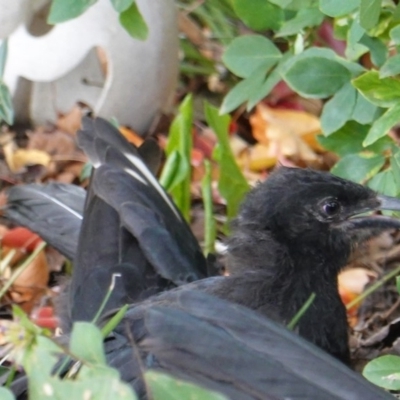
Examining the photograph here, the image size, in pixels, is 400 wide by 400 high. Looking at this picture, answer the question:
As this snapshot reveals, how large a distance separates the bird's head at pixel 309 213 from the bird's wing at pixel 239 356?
0.63 metres

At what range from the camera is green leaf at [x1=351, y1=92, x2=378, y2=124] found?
2572 millimetres

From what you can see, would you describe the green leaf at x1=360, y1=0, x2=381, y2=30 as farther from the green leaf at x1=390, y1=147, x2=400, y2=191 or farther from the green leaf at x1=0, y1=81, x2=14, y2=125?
the green leaf at x1=0, y1=81, x2=14, y2=125

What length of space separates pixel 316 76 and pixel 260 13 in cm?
27

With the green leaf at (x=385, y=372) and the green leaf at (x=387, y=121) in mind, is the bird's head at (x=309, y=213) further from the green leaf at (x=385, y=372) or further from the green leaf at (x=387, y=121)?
the green leaf at (x=385, y=372)

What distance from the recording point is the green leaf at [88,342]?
4.83 feet

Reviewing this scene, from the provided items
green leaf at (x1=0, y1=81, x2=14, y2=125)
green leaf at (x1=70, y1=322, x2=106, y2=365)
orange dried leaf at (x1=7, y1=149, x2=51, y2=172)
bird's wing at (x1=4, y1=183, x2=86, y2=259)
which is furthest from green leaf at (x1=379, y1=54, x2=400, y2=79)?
orange dried leaf at (x1=7, y1=149, x2=51, y2=172)

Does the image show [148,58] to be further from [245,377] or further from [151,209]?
[245,377]

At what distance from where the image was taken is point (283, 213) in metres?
2.54

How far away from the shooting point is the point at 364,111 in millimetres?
2580

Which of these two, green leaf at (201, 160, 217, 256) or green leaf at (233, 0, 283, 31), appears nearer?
green leaf at (233, 0, 283, 31)

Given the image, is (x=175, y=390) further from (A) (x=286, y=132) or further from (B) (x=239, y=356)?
(A) (x=286, y=132)

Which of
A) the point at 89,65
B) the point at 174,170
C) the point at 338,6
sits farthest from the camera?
the point at 89,65

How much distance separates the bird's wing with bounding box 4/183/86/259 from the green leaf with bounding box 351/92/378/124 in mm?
983

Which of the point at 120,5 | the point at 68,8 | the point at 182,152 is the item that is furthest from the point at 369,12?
the point at 182,152
